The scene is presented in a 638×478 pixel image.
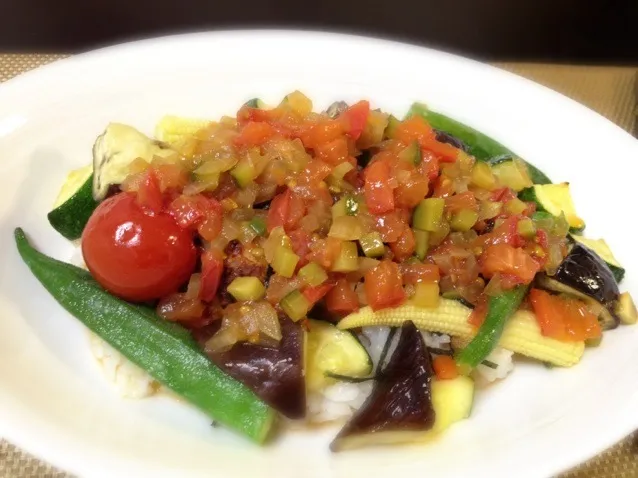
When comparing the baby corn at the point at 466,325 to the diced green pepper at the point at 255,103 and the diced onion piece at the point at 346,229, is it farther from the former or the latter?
the diced green pepper at the point at 255,103

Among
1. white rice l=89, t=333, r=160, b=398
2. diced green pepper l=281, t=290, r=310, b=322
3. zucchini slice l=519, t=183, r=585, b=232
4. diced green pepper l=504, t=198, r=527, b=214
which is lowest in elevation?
white rice l=89, t=333, r=160, b=398

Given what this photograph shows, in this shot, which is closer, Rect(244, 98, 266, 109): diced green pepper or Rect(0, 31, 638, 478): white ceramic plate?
Rect(0, 31, 638, 478): white ceramic plate

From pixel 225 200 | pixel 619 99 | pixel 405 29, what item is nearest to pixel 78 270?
pixel 225 200

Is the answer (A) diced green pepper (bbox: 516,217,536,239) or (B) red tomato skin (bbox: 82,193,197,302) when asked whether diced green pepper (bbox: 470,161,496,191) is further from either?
(B) red tomato skin (bbox: 82,193,197,302)

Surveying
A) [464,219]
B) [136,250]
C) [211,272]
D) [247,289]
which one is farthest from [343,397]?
[136,250]

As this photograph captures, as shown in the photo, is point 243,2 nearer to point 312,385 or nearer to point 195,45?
point 195,45

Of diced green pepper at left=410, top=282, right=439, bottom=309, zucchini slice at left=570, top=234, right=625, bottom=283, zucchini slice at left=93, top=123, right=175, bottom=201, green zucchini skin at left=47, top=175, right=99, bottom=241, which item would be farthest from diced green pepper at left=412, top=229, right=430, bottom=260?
green zucchini skin at left=47, top=175, right=99, bottom=241

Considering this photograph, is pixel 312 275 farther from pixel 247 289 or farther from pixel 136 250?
pixel 136 250

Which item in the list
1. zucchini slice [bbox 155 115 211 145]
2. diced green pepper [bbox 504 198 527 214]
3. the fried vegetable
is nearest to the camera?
diced green pepper [bbox 504 198 527 214]

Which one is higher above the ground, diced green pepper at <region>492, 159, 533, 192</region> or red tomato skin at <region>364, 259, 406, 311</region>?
diced green pepper at <region>492, 159, 533, 192</region>
